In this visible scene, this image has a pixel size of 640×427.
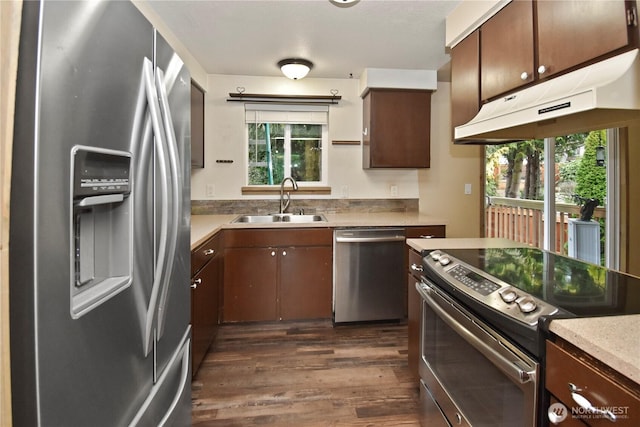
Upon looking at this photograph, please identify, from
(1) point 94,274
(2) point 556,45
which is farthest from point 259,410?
(2) point 556,45

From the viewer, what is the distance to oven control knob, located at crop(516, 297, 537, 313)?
91cm

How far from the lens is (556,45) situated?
1.28 metres

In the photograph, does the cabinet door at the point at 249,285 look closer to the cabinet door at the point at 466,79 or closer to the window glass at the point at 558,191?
the cabinet door at the point at 466,79

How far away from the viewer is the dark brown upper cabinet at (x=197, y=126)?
274cm

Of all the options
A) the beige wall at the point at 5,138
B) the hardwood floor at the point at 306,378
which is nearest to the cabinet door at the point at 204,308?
the hardwood floor at the point at 306,378

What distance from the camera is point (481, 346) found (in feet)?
3.53

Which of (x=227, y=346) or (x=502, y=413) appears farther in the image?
(x=227, y=346)

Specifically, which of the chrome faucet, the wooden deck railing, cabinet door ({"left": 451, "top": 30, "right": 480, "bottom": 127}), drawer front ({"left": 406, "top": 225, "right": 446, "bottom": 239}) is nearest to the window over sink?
the chrome faucet

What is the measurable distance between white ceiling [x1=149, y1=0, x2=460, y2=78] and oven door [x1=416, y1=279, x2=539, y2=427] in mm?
1708

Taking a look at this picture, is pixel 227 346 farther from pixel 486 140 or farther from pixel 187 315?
pixel 486 140

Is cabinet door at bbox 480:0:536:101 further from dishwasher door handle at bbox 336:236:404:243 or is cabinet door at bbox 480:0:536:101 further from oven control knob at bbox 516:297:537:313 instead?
dishwasher door handle at bbox 336:236:404:243

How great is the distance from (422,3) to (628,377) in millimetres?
2069

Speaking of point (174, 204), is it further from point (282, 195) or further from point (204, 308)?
point (282, 195)

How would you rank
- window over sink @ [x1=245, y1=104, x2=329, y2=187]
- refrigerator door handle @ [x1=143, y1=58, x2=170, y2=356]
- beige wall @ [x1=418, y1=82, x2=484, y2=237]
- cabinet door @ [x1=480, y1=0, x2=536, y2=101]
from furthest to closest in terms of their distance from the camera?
beige wall @ [x1=418, y1=82, x2=484, y2=237], window over sink @ [x1=245, y1=104, x2=329, y2=187], cabinet door @ [x1=480, y1=0, x2=536, y2=101], refrigerator door handle @ [x1=143, y1=58, x2=170, y2=356]
